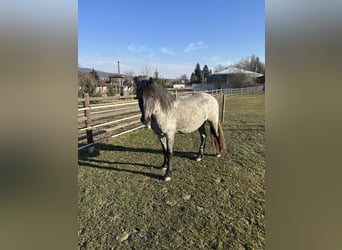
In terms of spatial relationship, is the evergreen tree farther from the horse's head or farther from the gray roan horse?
the horse's head

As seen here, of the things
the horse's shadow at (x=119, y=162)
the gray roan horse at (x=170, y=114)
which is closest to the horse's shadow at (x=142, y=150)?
the horse's shadow at (x=119, y=162)

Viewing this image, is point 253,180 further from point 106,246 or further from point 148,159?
point 106,246

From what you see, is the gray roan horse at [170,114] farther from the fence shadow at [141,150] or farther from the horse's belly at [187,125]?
the fence shadow at [141,150]

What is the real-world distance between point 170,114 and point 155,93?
47 centimetres

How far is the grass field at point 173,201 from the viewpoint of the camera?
→ 2072mm

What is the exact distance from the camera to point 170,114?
3.42m

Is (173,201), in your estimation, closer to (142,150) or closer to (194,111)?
(194,111)

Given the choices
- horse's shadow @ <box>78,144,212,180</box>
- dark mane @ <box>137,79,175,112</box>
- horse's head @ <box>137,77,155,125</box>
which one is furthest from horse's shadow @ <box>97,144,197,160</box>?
horse's head @ <box>137,77,155,125</box>

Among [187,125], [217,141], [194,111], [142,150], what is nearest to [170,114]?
[187,125]

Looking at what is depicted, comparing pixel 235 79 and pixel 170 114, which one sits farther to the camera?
pixel 235 79

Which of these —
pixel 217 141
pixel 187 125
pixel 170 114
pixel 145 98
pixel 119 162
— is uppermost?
pixel 145 98

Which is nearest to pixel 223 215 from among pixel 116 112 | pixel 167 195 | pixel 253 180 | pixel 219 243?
pixel 219 243
